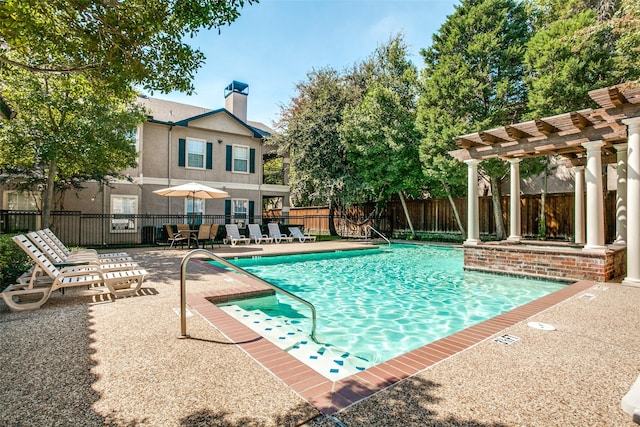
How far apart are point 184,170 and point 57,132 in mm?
6318

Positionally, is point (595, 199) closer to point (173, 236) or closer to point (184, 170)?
point (173, 236)

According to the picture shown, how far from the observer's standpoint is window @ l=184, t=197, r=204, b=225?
56.7 feet

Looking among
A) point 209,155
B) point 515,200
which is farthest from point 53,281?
point 209,155

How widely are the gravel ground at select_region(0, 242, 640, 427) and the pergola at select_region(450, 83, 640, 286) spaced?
150 inches

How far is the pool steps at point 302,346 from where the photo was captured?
4.14 meters

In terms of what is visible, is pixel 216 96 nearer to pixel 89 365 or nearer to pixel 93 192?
pixel 93 192

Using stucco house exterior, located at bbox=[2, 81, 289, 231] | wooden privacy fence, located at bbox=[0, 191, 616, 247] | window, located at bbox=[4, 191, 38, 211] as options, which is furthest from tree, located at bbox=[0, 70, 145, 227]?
stucco house exterior, located at bbox=[2, 81, 289, 231]

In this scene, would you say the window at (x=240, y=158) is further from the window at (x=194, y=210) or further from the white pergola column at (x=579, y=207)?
the white pergola column at (x=579, y=207)

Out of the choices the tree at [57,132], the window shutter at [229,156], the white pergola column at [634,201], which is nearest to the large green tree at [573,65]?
the white pergola column at [634,201]

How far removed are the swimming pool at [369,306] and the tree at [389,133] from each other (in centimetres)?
724

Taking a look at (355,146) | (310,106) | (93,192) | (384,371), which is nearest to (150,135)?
(93,192)

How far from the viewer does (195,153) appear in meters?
17.8

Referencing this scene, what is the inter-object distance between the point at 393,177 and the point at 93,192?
1462 cm

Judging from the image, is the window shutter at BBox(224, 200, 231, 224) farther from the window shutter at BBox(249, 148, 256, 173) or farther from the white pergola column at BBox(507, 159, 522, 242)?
the white pergola column at BBox(507, 159, 522, 242)
